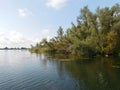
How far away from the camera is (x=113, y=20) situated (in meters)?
69.8

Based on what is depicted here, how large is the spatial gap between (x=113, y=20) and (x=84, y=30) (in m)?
13.8

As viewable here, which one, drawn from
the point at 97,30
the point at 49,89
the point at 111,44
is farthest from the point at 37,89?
the point at 97,30

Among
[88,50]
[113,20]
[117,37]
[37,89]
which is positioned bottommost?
[37,89]

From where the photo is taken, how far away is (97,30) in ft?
237

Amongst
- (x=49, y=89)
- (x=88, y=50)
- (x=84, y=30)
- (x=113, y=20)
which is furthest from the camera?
(x=84, y=30)

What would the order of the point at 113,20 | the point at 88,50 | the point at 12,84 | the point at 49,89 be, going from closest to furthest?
the point at 49,89 → the point at 12,84 → the point at 88,50 → the point at 113,20

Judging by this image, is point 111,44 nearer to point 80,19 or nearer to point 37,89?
point 80,19

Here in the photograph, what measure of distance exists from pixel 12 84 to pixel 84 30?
58317mm

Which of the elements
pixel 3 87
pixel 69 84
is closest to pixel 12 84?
pixel 3 87

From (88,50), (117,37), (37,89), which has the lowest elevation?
(37,89)

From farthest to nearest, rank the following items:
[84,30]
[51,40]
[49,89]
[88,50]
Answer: [51,40] → [84,30] → [88,50] → [49,89]

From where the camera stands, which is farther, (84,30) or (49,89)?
(84,30)

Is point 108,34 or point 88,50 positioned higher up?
point 108,34

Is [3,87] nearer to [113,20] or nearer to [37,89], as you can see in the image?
[37,89]
